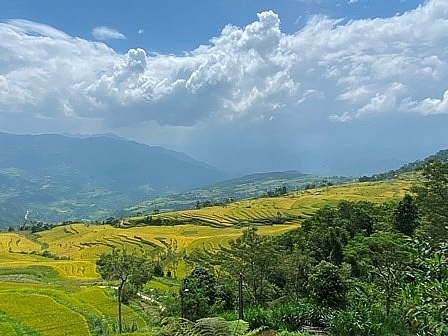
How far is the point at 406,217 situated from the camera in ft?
89.0

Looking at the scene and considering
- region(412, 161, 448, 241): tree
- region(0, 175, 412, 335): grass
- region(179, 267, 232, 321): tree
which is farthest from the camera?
region(412, 161, 448, 241): tree

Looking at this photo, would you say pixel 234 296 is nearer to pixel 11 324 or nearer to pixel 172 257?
pixel 11 324

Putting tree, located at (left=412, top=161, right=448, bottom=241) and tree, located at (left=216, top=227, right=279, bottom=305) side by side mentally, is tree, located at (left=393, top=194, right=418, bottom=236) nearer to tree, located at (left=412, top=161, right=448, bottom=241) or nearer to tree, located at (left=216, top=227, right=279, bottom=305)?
tree, located at (left=412, top=161, right=448, bottom=241)

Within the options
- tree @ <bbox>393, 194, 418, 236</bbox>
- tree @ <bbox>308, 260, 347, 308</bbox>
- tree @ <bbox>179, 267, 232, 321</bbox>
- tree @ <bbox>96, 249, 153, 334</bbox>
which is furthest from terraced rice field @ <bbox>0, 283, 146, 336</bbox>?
tree @ <bbox>393, 194, 418, 236</bbox>

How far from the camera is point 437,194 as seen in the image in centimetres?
2252

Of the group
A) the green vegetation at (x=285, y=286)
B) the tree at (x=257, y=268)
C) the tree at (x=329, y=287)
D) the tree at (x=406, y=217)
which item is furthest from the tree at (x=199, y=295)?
the tree at (x=406, y=217)

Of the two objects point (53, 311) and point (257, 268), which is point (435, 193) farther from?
point (53, 311)

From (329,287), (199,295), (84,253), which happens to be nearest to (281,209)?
(84,253)

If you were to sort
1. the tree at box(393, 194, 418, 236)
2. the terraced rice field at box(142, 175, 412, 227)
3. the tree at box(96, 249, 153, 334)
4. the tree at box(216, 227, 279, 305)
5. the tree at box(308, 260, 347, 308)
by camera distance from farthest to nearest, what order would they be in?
the terraced rice field at box(142, 175, 412, 227)
the tree at box(96, 249, 153, 334)
the tree at box(393, 194, 418, 236)
the tree at box(216, 227, 279, 305)
the tree at box(308, 260, 347, 308)

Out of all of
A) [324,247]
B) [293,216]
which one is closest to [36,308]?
[324,247]

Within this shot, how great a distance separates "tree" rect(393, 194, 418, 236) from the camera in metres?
26.8

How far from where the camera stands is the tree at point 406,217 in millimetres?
26781

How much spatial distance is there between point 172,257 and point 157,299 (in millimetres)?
16846

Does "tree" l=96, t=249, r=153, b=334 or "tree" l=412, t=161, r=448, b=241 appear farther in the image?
"tree" l=96, t=249, r=153, b=334
